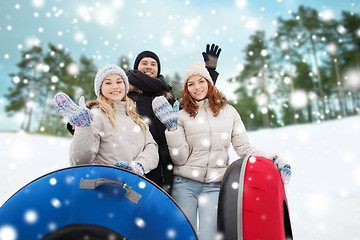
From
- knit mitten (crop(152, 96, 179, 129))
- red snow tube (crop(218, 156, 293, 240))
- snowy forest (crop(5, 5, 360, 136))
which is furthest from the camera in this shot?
snowy forest (crop(5, 5, 360, 136))

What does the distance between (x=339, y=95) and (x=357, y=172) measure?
1581 cm

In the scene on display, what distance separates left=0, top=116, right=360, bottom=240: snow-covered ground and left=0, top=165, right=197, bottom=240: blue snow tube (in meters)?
2.88

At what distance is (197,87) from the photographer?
2.19 metres

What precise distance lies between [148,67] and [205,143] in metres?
0.96

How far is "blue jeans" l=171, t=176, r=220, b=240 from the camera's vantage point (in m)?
1.77

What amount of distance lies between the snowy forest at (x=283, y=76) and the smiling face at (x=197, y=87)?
1557 centimetres

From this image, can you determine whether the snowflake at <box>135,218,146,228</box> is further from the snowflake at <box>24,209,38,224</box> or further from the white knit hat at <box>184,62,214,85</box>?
the white knit hat at <box>184,62,214,85</box>

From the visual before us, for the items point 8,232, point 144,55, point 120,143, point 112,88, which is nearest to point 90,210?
A: point 8,232

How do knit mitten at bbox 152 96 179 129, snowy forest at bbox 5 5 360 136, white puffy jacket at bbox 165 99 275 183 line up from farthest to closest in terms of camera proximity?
snowy forest at bbox 5 5 360 136, white puffy jacket at bbox 165 99 275 183, knit mitten at bbox 152 96 179 129

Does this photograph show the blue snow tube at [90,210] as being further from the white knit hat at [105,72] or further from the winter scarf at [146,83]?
the winter scarf at [146,83]

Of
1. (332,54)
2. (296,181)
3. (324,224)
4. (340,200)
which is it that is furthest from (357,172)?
(332,54)

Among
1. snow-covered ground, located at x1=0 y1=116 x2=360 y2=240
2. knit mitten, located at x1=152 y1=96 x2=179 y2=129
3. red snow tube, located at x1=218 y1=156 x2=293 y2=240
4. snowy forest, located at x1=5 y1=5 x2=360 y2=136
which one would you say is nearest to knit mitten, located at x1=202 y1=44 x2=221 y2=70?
knit mitten, located at x1=152 y1=96 x2=179 y2=129

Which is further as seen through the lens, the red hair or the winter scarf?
the winter scarf

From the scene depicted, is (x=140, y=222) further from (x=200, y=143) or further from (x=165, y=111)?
(x=200, y=143)
